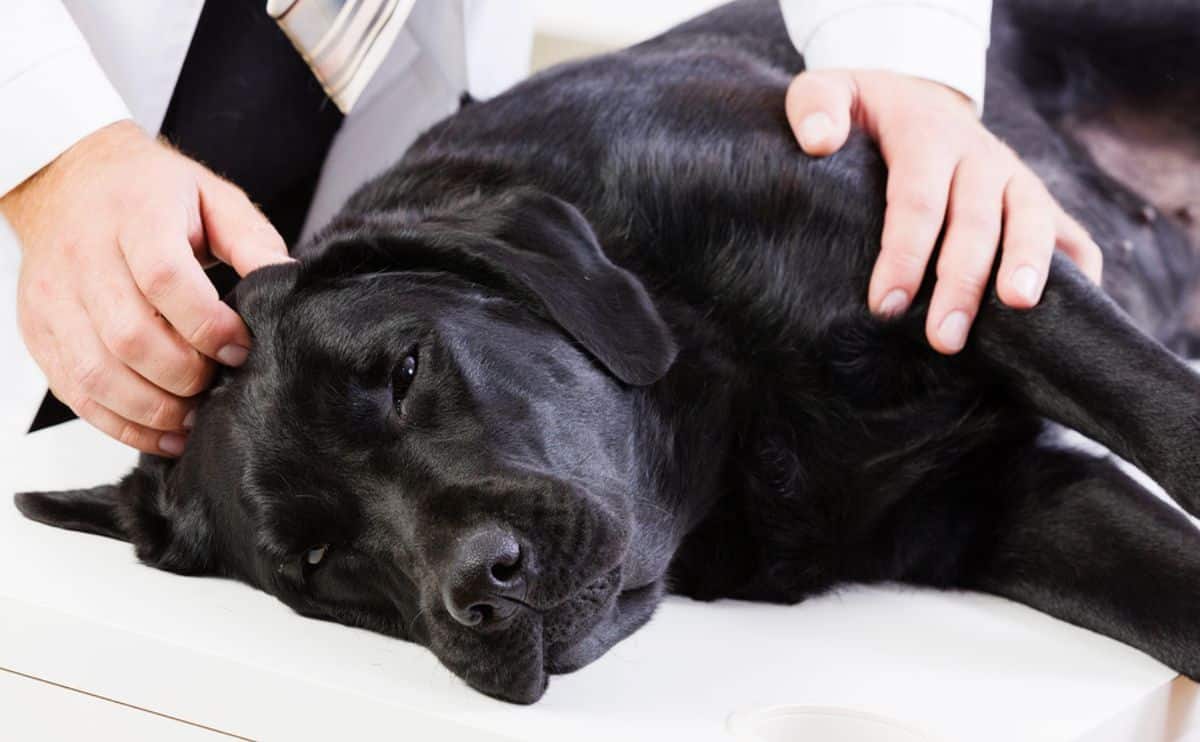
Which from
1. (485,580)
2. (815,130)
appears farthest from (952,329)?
(485,580)

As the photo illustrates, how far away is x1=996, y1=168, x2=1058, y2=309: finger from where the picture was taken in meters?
1.55

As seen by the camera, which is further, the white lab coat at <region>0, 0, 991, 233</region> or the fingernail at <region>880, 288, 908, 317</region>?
the white lab coat at <region>0, 0, 991, 233</region>

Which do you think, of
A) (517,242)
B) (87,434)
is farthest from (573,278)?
(87,434)

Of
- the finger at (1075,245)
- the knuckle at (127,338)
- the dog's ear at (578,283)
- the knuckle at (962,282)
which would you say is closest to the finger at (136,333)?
the knuckle at (127,338)

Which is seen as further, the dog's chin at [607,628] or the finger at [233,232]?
the finger at [233,232]

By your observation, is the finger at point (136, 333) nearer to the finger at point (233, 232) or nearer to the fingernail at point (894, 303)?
the finger at point (233, 232)

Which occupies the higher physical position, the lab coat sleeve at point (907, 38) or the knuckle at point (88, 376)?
the knuckle at point (88, 376)

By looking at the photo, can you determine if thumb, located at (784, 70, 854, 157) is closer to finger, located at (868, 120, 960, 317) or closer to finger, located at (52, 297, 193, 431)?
A: finger, located at (868, 120, 960, 317)

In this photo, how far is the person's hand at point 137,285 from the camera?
4.95 feet

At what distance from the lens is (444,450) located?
4.72 ft

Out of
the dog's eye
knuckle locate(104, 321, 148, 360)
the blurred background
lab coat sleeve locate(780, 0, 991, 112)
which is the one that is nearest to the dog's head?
the dog's eye

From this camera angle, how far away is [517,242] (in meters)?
1.58

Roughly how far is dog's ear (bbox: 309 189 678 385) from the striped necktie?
447 mm

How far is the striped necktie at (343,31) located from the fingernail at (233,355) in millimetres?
583
